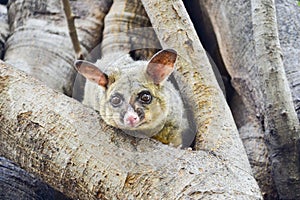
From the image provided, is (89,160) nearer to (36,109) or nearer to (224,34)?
(36,109)

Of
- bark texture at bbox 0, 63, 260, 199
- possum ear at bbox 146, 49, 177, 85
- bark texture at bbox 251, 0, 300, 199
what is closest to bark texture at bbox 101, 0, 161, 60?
possum ear at bbox 146, 49, 177, 85

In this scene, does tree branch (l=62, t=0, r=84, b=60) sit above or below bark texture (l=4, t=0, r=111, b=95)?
above

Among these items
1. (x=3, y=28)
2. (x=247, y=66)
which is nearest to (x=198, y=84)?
(x=247, y=66)

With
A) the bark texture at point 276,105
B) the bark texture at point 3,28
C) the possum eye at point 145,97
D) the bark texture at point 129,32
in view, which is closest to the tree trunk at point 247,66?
the bark texture at point 276,105

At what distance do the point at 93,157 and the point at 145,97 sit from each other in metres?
0.65

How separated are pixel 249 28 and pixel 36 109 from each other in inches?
60.5

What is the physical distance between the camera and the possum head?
2.51m

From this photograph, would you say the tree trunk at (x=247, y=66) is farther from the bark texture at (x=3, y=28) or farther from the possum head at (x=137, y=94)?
the bark texture at (x=3, y=28)

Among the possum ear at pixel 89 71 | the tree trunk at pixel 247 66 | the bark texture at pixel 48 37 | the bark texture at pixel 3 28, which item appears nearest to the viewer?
the possum ear at pixel 89 71

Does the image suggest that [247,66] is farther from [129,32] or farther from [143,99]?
[129,32]

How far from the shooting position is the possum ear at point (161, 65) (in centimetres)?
245

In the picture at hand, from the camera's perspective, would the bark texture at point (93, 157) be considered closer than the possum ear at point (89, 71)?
Yes

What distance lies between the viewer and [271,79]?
253 centimetres

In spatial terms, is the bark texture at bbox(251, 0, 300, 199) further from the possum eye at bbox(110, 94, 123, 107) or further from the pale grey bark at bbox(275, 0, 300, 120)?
the possum eye at bbox(110, 94, 123, 107)
